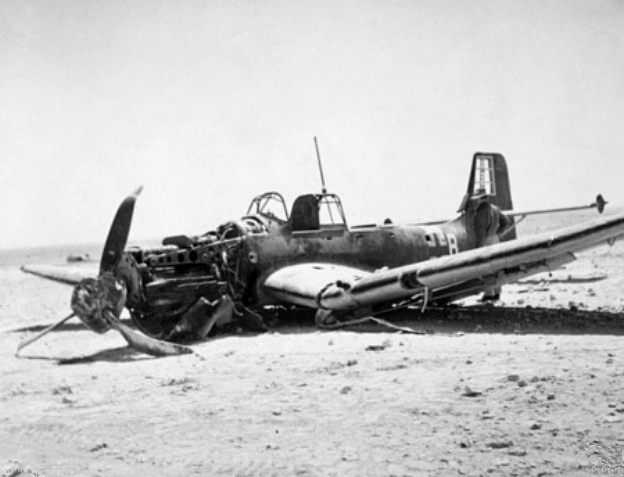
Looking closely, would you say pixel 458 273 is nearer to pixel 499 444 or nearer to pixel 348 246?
pixel 348 246

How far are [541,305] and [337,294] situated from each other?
16.2 ft

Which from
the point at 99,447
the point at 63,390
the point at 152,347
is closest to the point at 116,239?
the point at 152,347

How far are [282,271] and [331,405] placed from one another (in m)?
6.55

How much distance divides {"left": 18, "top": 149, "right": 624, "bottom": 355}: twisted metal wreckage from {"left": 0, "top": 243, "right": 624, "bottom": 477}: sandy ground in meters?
0.68

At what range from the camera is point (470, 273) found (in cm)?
1062

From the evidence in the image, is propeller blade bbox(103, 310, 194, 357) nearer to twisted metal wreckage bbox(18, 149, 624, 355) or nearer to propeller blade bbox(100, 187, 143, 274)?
twisted metal wreckage bbox(18, 149, 624, 355)

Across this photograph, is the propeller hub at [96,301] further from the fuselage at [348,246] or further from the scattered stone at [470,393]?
the scattered stone at [470,393]

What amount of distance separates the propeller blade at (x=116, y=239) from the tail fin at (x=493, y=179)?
9765mm

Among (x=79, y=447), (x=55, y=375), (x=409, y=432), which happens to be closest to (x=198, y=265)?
(x=55, y=375)

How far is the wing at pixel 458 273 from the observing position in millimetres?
10133

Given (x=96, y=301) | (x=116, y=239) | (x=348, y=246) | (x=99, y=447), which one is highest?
(x=116, y=239)

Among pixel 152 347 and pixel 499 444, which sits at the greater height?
pixel 152 347

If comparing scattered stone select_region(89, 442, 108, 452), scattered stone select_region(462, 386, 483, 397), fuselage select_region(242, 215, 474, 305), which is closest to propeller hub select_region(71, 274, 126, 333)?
fuselage select_region(242, 215, 474, 305)

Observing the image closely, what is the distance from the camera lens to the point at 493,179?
720 inches
